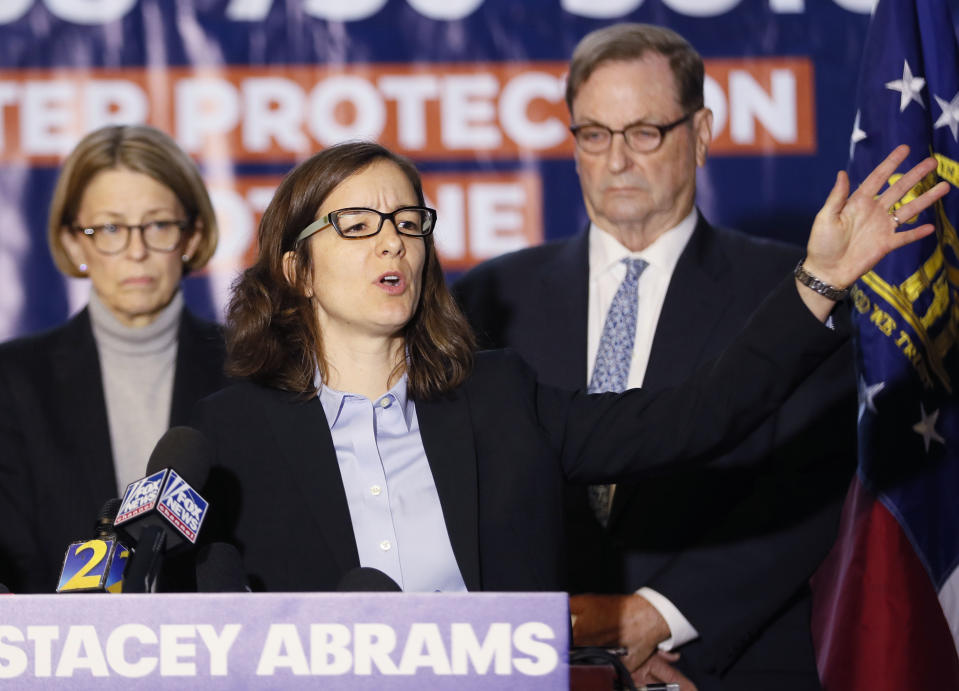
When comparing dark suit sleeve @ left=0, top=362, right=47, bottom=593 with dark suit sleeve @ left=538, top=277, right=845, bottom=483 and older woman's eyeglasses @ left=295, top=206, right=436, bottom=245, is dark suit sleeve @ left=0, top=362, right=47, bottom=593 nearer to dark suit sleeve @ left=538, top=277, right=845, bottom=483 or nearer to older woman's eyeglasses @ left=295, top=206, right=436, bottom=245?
older woman's eyeglasses @ left=295, top=206, right=436, bottom=245

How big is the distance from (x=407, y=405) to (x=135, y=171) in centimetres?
135

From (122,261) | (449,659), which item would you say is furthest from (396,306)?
(122,261)

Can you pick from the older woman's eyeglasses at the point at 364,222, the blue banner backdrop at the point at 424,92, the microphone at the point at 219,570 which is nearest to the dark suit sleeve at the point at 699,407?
the older woman's eyeglasses at the point at 364,222

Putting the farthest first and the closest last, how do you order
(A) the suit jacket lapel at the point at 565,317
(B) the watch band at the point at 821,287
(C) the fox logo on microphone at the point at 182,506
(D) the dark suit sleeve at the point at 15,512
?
1. (A) the suit jacket lapel at the point at 565,317
2. (D) the dark suit sleeve at the point at 15,512
3. (B) the watch band at the point at 821,287
4. (C) the fox logo on microphone at the point at 182,506

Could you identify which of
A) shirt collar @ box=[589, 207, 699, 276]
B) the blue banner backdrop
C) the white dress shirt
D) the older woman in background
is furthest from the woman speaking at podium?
the blue banner backdrop

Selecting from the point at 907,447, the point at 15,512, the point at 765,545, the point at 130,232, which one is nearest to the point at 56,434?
the point at 15,512

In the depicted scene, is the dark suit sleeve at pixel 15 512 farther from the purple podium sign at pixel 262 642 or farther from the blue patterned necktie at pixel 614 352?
the purple podium sign at pixel 262 642

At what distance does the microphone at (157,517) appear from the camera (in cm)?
142

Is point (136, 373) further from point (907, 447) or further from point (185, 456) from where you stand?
point (907, 447)

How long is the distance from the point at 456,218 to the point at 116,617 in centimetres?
262

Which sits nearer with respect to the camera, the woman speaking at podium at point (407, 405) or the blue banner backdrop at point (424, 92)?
the woman speaking at podium at point (407, 405)

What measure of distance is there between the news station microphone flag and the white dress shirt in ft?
1.48

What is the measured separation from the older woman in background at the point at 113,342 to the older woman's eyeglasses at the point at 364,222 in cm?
109

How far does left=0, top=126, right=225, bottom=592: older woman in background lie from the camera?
9.54ft
